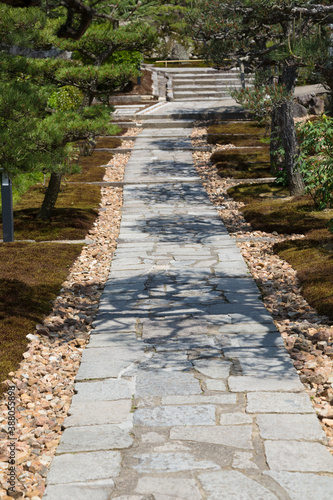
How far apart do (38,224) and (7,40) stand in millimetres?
3291

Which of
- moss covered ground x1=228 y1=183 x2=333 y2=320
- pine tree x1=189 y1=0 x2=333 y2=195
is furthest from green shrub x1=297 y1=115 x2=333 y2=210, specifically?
→ pine tree x1=189 y1=0 x2=333 y2=195

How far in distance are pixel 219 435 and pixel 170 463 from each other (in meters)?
0.46

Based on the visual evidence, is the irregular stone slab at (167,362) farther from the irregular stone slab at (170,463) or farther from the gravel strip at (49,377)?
the irregular stone slab at (170,463)

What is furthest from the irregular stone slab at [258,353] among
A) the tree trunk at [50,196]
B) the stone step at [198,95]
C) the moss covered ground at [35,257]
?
the stone step at [198,95]

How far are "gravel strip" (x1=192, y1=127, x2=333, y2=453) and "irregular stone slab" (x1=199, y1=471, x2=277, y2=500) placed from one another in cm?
71

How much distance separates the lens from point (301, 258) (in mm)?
8211

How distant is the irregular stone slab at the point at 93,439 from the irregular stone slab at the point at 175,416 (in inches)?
7.7

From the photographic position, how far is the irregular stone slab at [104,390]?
4535mm

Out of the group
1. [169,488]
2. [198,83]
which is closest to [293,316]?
[169,488]

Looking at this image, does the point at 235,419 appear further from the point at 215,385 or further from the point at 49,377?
the point at 49,377

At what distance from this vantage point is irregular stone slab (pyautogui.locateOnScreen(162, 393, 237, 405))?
4.39m

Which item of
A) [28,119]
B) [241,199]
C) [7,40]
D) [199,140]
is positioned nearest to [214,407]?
[28,119]

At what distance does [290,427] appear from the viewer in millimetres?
4004

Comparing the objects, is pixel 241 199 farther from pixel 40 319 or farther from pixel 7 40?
pixel 40 319
